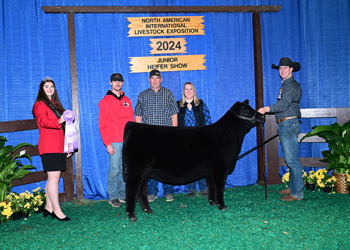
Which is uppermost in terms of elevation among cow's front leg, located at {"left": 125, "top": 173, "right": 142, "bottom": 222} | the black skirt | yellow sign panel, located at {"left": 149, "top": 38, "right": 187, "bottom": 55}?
yellow sign panel, located at {"left": 149, "top": 38, "right": 187, "bottom": 55}

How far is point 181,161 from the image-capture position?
3.44 m

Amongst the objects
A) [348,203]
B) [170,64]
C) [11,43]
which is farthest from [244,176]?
[11,43]

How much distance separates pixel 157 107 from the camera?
424 cm

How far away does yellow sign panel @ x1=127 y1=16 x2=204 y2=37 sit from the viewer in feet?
15.2

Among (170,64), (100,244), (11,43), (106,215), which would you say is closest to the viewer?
(100,244)

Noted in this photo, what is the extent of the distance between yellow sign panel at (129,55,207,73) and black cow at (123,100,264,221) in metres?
1.40

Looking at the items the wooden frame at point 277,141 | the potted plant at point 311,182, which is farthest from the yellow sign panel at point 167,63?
the potted plant at point 311,182

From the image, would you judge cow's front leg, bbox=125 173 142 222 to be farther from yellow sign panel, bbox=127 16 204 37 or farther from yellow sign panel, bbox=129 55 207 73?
yellow sign panel, bbox=127 16 204 37

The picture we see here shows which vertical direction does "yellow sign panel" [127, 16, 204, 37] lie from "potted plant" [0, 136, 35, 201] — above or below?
above

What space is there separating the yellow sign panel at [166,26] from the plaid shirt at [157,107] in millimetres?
1096

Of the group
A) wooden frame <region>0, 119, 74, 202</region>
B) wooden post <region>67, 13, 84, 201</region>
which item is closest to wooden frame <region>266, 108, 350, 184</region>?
wooden post <region>67, 13, 84, 201</region>

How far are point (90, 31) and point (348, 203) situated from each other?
15.1ft

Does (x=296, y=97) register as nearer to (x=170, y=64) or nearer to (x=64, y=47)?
(x=170, y=64)

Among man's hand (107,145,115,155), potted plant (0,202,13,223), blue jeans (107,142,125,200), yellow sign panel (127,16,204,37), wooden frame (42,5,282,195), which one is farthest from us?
yellow sign panel (127,16,204,37)
